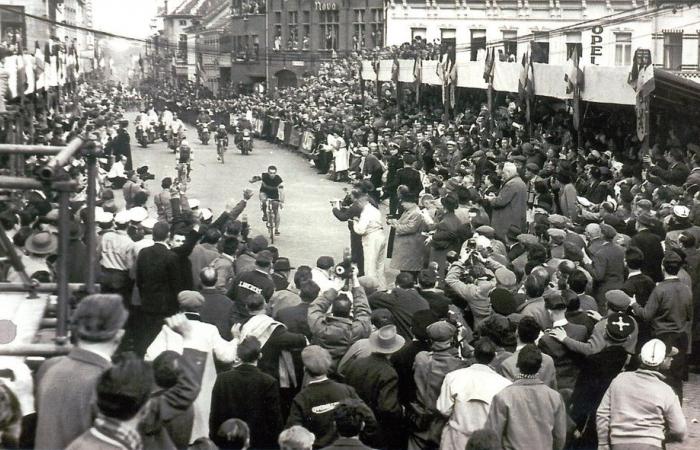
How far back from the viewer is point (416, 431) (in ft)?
24.3

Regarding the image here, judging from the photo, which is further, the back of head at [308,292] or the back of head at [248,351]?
the back of head at [308,292]

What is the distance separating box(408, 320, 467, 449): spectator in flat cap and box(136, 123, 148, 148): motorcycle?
3488 centimetres

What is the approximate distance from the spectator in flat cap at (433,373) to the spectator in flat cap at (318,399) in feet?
2.28

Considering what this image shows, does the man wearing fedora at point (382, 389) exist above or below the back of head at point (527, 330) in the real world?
below

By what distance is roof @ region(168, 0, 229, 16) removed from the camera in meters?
116

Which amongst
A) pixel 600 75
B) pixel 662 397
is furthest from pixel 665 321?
pixel 600 75

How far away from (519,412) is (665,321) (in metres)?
4.06

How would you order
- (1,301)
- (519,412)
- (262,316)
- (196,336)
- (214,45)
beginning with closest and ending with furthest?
(1,301), (519,412), (196,336), (262,316), (214,45)

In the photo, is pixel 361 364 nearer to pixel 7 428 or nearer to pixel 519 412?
pixel 519 412

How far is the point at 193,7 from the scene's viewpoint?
124m

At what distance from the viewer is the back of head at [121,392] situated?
4.32 m

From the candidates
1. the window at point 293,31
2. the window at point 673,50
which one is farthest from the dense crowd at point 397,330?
the window at point 293,31

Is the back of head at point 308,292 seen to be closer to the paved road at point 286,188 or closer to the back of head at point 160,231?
the back of head at point 160,231

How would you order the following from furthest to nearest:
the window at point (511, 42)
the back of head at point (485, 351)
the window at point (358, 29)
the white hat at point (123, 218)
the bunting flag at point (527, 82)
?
the window at point (358, 29), the window at point (511, 42), the bunting flag at point (527, 82), the white hat at point (123, 218), the back of head at point (485, 351)
